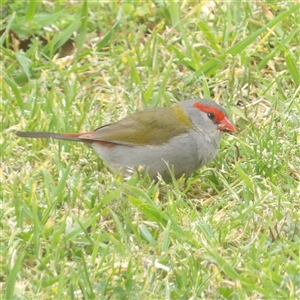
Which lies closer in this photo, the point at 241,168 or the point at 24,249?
the point at 24,249

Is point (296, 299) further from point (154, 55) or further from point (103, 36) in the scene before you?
point (103, 36)

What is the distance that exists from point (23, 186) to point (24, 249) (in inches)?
31.1

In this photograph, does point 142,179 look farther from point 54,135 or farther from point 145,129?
point 54,135

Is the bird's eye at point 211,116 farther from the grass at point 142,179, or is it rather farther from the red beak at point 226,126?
the grass at point 142,179

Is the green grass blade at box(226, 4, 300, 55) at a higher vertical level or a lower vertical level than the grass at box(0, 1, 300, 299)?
higher

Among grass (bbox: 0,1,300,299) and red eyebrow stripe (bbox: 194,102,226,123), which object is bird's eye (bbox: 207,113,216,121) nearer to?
red eyebrow stripe (bbox: 194,102,226,123)

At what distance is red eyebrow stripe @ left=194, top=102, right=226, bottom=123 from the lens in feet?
19.6

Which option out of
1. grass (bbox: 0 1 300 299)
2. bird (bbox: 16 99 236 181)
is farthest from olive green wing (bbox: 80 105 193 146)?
grass (bbox: 0 1 300 299)

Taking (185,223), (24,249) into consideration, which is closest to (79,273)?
(24,249)

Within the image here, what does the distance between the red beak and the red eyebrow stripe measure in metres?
0.03

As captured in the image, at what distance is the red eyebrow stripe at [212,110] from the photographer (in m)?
5.98

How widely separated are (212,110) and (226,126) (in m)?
0.15

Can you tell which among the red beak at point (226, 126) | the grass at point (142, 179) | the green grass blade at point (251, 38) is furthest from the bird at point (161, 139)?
the green grass blade at point (251, 38)

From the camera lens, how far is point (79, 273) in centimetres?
439
